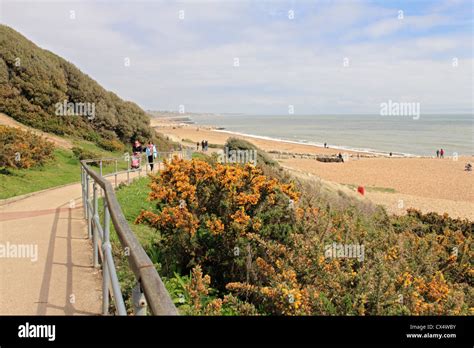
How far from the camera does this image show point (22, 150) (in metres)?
14.7

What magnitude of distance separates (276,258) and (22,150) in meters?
12.1

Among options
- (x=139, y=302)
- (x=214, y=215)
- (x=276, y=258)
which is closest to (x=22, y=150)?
(x=214, y=215)

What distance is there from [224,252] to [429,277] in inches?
121

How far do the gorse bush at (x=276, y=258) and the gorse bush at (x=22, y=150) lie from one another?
29.5 feet

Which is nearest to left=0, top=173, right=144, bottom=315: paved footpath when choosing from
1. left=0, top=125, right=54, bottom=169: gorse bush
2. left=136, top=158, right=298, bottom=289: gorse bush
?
left=136, top=158, right=298, bottom=289: gorse bush

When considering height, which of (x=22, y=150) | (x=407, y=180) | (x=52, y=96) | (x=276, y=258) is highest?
(x=52, y=96)

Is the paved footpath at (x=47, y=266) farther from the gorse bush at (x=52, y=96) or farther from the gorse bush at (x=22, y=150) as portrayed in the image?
the gorse bush at (x=52, y=96)

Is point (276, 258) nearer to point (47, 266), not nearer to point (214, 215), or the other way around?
point (214, 215)

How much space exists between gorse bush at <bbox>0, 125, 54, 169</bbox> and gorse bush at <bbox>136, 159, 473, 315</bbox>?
29.5 feet

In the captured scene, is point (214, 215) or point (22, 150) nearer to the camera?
point (214, 215)

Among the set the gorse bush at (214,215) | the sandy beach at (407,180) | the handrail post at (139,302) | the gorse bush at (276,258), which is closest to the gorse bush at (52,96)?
A: the sandy beach at (407,180)

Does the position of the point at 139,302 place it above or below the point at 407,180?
above
